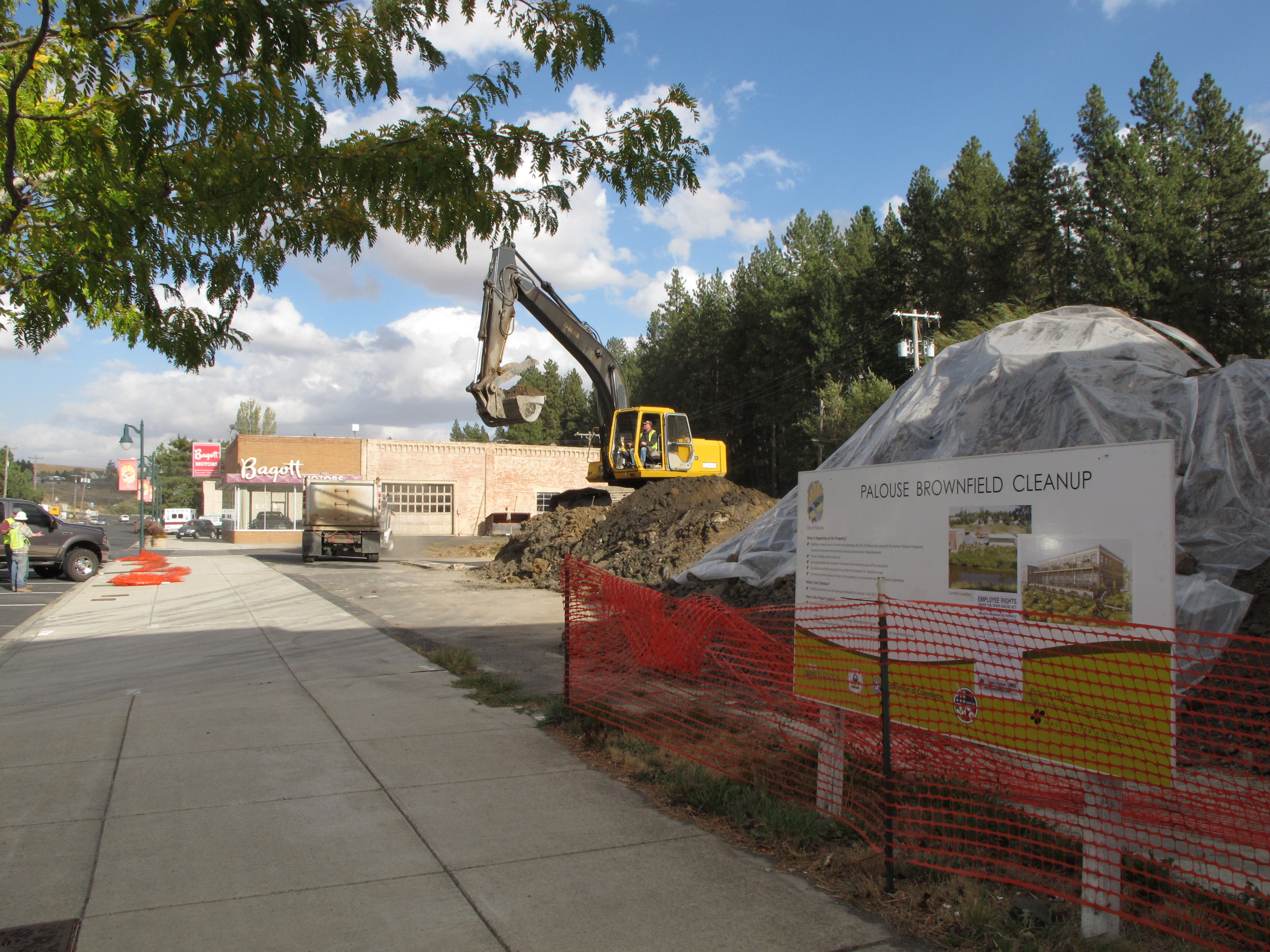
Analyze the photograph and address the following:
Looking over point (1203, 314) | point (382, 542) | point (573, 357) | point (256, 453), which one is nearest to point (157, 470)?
point (256, 453)

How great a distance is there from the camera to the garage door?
155ft

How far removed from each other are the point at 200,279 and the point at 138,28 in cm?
150

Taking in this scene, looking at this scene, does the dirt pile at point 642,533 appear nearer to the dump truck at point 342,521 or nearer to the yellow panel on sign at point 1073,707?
the dump truck at point 342,521

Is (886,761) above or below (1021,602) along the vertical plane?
below

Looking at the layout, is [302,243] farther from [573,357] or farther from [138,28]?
[573,357]

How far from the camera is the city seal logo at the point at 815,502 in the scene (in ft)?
16.0

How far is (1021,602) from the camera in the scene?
362 cm

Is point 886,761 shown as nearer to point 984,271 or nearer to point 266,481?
point 984,271

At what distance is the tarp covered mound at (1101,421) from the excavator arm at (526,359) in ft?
20.9

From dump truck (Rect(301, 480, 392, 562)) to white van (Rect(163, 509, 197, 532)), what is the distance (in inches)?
1921

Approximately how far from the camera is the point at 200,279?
5551 mm

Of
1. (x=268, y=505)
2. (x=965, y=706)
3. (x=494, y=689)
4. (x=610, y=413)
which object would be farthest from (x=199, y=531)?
(x=965, y=706)

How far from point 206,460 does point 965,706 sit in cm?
5757

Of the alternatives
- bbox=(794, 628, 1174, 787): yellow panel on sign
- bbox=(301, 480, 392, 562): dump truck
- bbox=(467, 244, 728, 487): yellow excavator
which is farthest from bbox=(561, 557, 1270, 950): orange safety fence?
bbox=(301, 480, 392, 562): dump truck
